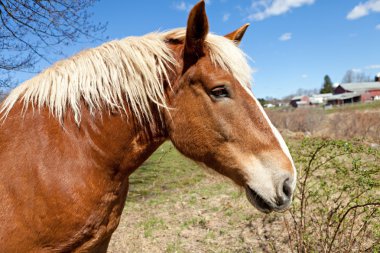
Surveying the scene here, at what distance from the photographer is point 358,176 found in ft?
10.6

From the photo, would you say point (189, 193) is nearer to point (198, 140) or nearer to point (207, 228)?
point (207, 228)

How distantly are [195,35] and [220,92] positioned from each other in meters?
0.43

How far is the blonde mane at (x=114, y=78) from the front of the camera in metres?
1.91

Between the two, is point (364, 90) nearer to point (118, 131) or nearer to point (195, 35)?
point (195, 35)

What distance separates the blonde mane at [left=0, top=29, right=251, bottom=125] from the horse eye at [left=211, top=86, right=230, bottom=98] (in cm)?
14

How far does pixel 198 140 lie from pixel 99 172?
0.69m

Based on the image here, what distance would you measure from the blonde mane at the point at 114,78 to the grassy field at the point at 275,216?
5.24 ft

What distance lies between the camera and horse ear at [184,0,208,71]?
1862 millimetres

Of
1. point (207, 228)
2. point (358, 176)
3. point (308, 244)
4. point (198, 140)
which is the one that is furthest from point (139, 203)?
point (198, 140)

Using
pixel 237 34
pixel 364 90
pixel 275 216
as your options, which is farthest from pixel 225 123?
pixel 364 90

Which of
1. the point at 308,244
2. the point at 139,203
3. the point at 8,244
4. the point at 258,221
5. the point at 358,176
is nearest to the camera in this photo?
the point at 8,244

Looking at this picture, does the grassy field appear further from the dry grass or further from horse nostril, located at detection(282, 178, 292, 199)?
the dry grass

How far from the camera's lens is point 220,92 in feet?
6.35

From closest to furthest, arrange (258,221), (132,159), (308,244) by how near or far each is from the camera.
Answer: (132,159), (308,244), (258,221)
